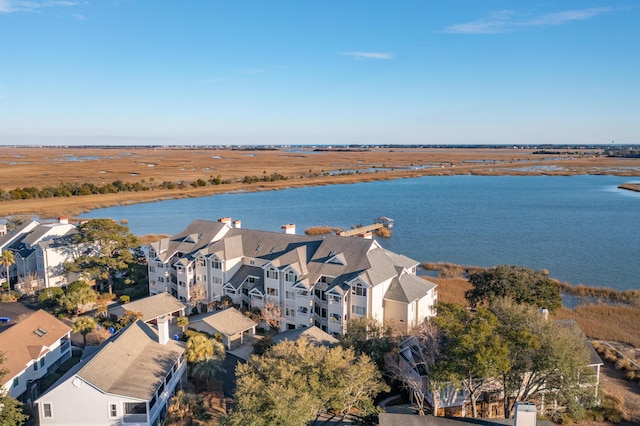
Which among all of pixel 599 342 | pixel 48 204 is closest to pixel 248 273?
→ pixel 599 342

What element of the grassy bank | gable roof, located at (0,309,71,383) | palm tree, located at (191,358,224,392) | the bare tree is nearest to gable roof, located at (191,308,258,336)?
palm tree, located at (191,358,224,392)

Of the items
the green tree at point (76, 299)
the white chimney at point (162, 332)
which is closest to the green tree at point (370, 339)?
the white chimney at point (162, 332)

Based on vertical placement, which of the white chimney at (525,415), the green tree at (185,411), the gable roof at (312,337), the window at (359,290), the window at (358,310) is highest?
the window at (359,290)

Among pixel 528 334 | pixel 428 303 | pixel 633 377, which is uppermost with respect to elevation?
pixel 528 334

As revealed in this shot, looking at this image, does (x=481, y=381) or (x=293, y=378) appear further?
(x=481, y=381)

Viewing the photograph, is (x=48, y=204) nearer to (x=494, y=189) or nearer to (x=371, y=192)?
(x=371, y=192)

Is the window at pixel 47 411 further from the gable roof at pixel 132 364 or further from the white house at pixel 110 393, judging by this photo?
the gable roof at pixel 132 364

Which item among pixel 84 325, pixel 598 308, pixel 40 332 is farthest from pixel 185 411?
pixel 598 308
